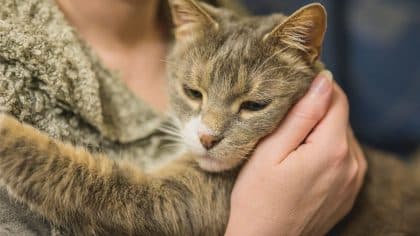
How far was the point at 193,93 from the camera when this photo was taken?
1.27m

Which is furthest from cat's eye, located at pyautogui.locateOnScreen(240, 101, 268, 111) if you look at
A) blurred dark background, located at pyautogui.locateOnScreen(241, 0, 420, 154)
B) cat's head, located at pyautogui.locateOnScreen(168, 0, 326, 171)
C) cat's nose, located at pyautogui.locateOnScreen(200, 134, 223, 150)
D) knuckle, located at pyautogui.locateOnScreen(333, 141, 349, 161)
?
blurred dark background, located at pyautogui.locateOnScreen(241, 0, 420, 154)

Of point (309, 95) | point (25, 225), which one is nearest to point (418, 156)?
point (309, 95)

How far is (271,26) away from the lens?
131cm

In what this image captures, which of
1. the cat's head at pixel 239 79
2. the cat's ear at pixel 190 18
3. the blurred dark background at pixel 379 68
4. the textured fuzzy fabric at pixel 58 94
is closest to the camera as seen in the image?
the textured fuzzy fabric at pixel 58 94

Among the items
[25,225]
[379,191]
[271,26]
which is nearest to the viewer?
[25,225]

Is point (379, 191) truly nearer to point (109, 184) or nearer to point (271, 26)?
point (271, 26)

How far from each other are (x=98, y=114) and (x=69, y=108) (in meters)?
0.07

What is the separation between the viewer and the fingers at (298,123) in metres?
1.20

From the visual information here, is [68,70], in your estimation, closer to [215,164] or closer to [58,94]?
[58,94]

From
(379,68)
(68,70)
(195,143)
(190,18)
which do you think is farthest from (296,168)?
(379,68)

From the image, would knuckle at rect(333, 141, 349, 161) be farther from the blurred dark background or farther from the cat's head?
the blurred dark background

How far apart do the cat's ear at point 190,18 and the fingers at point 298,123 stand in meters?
0.30

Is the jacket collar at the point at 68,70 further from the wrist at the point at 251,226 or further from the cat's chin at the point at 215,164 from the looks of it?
the wrist at the point at 251,226

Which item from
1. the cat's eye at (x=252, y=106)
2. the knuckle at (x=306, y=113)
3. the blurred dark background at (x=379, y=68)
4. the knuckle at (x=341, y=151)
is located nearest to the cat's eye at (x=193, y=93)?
the cat's eye at (x=252, y=106)
